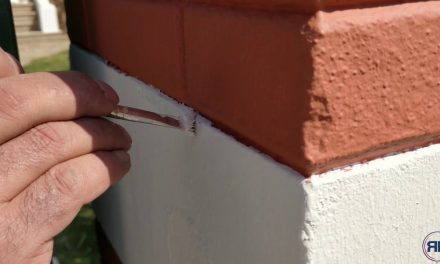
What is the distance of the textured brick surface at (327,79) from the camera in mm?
756

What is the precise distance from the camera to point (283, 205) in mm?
872

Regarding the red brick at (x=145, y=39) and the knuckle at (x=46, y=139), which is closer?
the knuckle at (x=46, y=139)

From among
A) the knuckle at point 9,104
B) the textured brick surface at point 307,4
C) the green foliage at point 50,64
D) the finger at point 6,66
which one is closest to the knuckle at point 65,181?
the knuckle at point 9,104

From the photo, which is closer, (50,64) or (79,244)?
(79,244)

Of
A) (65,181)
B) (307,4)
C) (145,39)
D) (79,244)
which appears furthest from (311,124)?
(79,244)

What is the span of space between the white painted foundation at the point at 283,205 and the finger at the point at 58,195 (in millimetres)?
270

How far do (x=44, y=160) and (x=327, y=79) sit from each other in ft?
1.71

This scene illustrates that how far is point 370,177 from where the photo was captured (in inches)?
33.6

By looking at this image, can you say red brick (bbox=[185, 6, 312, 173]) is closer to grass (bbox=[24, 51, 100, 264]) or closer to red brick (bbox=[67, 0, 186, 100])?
red brick (bbox=[67, 0, 186, 100])

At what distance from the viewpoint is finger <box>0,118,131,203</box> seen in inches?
34.7

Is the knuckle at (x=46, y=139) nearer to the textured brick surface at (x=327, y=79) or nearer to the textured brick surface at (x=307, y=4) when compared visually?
the textured brick surface at (x=327, y=79)

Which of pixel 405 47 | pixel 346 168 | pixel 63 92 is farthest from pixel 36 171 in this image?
pixel 405 47

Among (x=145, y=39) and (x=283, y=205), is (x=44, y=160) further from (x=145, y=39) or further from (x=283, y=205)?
(x=145, y=39)

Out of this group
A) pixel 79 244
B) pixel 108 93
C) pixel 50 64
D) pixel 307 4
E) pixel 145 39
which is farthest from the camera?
pixel 50 64
